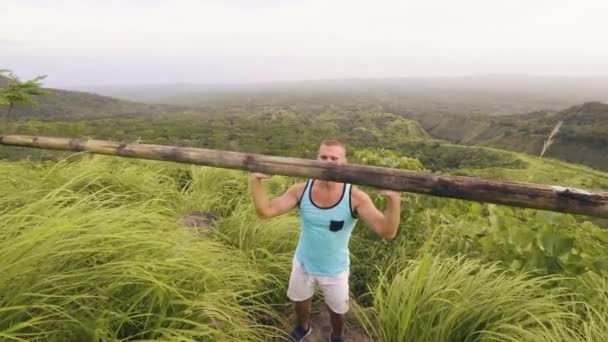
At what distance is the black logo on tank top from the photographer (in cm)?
267

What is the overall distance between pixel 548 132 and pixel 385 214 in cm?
12992

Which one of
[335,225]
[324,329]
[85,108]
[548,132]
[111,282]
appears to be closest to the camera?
[111,282]

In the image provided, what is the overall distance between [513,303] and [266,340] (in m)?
1.76

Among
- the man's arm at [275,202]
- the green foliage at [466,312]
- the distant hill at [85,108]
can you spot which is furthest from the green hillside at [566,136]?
the distant hill at [85,108]

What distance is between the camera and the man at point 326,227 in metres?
2.67

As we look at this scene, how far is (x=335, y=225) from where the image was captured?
2678 mm

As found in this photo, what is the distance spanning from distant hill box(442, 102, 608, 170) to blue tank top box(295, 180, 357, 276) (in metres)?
83.2

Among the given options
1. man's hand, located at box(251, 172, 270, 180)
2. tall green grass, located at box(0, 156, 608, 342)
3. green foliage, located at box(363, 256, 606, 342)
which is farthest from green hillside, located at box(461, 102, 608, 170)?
man's hand, located at box(251, 172, 270, 180)

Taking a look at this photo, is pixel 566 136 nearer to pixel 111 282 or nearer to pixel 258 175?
pixel 258 175

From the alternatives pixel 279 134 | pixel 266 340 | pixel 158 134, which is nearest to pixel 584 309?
pixel 266 340

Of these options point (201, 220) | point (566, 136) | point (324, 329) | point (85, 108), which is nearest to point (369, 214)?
point (324, 329)

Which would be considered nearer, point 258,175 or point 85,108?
point 258,175

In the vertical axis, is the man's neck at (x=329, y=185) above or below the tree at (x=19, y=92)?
below

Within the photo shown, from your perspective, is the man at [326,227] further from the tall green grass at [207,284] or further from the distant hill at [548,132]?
the distant hill at [548,132]
